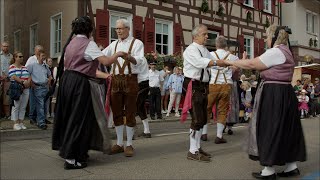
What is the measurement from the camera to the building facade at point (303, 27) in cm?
2645

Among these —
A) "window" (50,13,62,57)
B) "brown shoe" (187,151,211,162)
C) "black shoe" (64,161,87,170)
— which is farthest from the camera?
"window" (50,13,62,57)

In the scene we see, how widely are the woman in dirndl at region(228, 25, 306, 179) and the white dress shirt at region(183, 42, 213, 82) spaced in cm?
82

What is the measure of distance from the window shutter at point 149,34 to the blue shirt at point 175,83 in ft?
9.61

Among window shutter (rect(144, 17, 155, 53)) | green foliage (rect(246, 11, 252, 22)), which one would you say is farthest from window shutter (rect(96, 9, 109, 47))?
green foliage (rect(246, 11, 252, 22))

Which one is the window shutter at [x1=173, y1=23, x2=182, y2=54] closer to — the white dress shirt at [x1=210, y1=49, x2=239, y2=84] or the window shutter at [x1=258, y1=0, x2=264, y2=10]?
the window shutter at [x1=258, y1=0, x2=264, y2=10]

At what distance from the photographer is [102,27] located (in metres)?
14.5

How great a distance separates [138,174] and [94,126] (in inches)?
34.1

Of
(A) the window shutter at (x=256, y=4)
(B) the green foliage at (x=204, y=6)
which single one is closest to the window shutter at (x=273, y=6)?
(A) the window shutter at (x=256, y=4)

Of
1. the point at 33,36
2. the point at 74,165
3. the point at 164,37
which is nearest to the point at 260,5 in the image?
the point at 164,37

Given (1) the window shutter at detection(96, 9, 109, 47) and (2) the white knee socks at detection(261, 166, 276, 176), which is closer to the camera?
(2) the white knee socks at detection(261, 166, 276, 176)

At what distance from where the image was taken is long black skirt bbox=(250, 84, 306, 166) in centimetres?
429

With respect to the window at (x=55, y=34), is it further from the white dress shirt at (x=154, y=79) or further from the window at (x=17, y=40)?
the white dress shirt at (x=154, y=79)

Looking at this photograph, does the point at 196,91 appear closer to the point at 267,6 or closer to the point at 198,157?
the point at 198,157

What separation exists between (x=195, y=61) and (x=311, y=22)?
2623 cm
